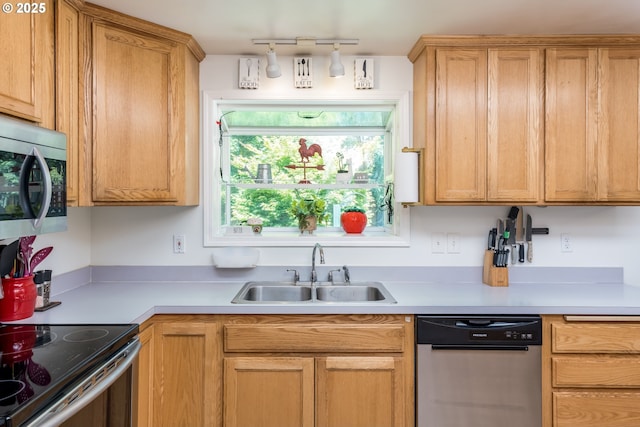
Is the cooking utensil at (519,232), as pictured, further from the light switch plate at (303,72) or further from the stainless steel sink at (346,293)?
the light switch plate at (303,72)

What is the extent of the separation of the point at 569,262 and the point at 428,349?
1261mm

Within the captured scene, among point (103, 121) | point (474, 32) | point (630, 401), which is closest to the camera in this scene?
point (630, 401)

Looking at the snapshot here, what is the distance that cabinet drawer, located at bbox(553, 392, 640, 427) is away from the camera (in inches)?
70.5

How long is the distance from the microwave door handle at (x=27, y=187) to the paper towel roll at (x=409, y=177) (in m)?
1.67

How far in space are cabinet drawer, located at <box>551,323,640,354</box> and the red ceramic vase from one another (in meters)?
1.19

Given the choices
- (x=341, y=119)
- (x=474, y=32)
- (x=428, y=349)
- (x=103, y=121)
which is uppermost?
(x=474, y=32)

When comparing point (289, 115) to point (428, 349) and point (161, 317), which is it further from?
point (428, 349)

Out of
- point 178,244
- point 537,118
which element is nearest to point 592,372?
point 537,118

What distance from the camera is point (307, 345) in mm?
1836

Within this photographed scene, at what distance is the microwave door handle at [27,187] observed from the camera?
4.22 feet

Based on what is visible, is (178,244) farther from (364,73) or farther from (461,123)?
(461,123)

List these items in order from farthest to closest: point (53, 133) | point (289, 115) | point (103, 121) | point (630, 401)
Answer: point (289, 115) → point (103, 121) → point (630, 401) → point (53, 133)

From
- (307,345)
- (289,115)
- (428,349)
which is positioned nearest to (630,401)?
(428,349)

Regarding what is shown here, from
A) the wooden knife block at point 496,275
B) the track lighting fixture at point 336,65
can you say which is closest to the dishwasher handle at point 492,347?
the wooden knife block at point 496,275
